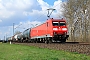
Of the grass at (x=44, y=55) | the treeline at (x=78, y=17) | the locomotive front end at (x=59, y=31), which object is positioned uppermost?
the treeline at (x=78, y=17)

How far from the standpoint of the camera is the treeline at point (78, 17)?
56531 millimetres

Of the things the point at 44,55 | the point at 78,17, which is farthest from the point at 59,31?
the point at 78,17

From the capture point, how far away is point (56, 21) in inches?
1405

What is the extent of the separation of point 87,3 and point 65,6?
763 centimetres

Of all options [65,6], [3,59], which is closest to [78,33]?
[65,6]

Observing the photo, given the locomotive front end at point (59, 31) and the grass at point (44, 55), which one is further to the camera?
the locomotive front end at point (59, 31)

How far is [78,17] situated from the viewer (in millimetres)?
59594

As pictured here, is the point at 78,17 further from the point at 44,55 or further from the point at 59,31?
the point at 44,55

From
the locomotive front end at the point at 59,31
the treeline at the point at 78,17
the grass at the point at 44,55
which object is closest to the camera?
the grass at the point at 44,55

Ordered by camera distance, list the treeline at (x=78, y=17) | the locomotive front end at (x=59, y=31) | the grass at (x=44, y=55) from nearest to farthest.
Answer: the grass at (x=44, y=55)
the locomotive front end at (x=59, y=31)
the treeline at (x=78, y=17)

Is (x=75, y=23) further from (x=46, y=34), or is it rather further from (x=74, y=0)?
(x=46, y=34)

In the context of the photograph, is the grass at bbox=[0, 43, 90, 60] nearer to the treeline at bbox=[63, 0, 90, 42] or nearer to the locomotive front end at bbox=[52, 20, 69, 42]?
the locomotive front end at bbox=[52, 20, 69, 42]

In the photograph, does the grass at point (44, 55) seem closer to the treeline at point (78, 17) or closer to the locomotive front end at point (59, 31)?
the locomotive front end at point (59, 31)

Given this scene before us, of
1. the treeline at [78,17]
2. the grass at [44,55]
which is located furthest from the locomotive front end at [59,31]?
the treeline at [78,17]
